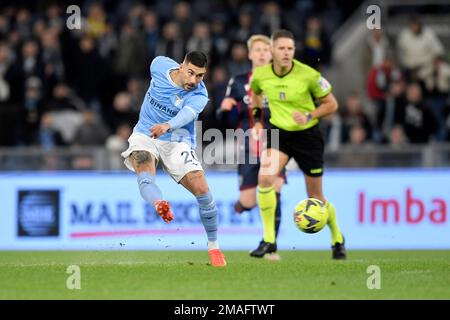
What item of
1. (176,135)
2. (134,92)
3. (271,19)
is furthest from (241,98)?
(271,19)

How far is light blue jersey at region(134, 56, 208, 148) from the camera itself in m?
12.4

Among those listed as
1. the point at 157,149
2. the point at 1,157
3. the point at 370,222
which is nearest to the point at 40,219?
the point at 1,157

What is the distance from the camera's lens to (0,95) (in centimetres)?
2162

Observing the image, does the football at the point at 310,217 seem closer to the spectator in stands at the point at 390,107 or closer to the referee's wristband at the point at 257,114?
the referee's wristband at the point at 257,114

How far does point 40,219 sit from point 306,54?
5.77 meters

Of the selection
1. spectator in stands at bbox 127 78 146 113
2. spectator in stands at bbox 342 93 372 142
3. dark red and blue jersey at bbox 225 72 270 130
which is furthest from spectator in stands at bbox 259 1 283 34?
dark red and blue jersey at bbox 225 72 270 130

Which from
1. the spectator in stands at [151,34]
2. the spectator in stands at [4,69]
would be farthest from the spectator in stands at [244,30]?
the spectator in stands at [4,69]

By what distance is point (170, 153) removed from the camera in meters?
12.5

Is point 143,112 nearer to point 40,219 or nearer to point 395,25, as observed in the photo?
point 40,219

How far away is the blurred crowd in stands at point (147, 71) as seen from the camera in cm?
2081

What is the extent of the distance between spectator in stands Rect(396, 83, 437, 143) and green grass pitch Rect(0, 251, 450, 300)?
24.0 feet

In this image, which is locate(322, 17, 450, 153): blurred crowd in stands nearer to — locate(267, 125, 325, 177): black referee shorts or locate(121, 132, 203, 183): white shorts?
locate(267, 125, 325, 177): black referee shorts
